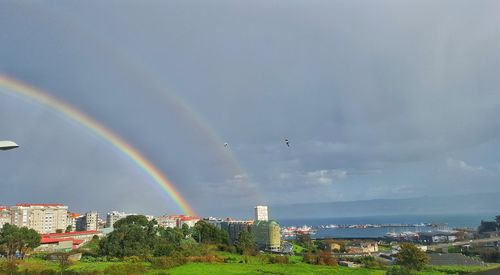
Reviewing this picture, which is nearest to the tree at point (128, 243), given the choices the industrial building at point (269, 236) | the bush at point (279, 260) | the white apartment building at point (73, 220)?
the bush at point (279, 260)

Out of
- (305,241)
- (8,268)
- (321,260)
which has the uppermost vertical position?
(8,268)

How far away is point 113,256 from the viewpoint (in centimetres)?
4691

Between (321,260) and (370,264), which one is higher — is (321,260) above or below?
above

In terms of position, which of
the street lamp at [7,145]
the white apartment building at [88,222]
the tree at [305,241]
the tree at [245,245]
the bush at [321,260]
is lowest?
the tree at [305,241]

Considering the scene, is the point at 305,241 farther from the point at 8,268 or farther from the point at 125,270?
the point at 8,268

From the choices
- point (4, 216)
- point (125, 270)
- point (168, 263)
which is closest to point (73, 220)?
point (4, 216)

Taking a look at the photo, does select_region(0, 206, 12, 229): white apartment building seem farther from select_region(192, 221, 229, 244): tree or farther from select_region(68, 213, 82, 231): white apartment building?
select_region(192, 221, 229, 244): tree

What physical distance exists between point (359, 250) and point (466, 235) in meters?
65.8

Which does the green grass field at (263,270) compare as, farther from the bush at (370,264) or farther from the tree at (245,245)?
the tree at (245,245)

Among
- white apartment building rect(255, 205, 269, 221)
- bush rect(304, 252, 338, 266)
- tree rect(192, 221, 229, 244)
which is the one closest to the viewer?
bush rect(304, 252, 338, 266)

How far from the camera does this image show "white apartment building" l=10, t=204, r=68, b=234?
345ft

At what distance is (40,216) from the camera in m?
111

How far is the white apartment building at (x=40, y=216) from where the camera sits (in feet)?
345

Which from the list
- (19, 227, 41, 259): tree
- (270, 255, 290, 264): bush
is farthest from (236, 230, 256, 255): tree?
(19, 227, 41, 259): tree
